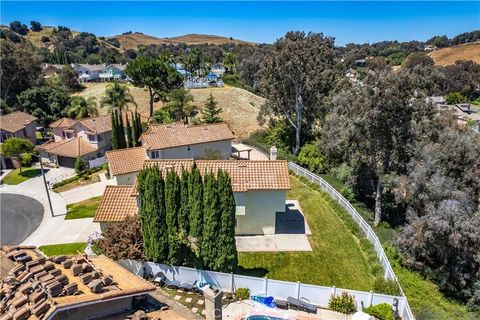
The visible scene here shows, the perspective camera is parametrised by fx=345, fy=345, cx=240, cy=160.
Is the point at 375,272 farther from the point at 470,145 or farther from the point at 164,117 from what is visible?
the point at 164,117

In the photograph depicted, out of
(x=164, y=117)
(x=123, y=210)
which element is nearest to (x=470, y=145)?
(x=123, y=210)

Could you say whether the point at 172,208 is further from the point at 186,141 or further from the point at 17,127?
the point at 17,127

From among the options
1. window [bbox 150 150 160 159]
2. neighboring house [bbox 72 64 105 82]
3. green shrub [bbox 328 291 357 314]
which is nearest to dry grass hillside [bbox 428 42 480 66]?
neighboring house [bbox 72 64 105 82]

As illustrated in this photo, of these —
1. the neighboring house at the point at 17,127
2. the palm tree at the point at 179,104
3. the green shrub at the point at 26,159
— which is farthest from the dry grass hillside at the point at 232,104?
the green shrub at the point at 26,159

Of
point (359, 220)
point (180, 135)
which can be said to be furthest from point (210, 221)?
point (180, 135)

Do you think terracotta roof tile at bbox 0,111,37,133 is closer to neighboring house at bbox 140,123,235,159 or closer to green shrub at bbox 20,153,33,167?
green shrub at bbox 20,153,33,167

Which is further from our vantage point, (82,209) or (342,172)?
(342,172)
